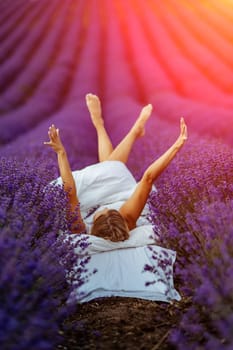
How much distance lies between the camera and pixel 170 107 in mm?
7754

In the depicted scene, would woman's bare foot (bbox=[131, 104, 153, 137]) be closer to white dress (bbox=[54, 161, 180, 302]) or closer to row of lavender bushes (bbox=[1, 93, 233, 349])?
row of lavender bushes (bbox=[1, 93, 233, 349])

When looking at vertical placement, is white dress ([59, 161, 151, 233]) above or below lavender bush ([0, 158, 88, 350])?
below

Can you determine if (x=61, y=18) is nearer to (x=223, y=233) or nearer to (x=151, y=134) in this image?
(x=151, y=134)

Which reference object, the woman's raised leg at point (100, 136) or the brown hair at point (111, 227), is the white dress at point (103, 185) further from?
the brown hair at point (111, 227)

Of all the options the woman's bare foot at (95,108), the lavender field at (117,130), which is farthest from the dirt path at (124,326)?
the woman's bare foot at (95,108)

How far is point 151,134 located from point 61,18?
1052cm

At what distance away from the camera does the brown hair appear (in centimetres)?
278

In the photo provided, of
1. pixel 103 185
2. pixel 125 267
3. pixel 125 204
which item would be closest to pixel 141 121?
pixel 103 185

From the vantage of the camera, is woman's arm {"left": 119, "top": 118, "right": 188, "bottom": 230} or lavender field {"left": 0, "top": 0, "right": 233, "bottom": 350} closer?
lavender field {"left": 0, "top": 0, "right": 233, "bottom": 350}

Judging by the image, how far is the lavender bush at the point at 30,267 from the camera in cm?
A: 129

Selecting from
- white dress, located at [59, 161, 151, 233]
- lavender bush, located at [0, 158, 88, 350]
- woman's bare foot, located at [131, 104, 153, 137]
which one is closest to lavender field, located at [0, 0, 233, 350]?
lavender bush, located at [0, 158, 88, 350]

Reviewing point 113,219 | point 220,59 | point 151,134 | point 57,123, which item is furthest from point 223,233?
point 220,59

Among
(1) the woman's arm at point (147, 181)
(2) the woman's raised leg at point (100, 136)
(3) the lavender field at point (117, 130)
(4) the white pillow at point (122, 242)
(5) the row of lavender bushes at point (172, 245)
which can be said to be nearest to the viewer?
(5) the row of lavender bushes at point (172, 245)

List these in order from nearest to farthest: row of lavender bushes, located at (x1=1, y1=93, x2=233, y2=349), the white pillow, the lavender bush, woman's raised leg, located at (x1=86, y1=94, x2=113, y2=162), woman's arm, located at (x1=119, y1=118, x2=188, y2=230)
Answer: the lavender bush, row of lavender bushes, located at (x1=1, y1=93, x2=233, y2=349), the white pillow, woman's arm, located at (x1=119, y1=118, x2=188, y2=230), woman's raised leg, located at (x1=86, y1=94, x2=113, y2=162)
